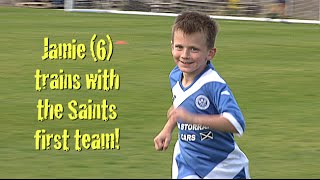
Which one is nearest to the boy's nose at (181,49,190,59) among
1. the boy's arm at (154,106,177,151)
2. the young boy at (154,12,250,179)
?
the young boy at (154,12,250,179)

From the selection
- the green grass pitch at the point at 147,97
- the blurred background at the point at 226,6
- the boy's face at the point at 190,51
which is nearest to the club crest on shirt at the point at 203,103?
the boy's face at the point at 190,51

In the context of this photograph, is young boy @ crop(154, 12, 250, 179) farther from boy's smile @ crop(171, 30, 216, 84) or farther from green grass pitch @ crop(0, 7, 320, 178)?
green grass pitch @ crop(0, 7, 320, 178)

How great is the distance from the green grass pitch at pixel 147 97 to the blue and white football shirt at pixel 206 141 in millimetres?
2161

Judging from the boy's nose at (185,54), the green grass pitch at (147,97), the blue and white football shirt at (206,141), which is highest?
the boy's nose at (185,54)

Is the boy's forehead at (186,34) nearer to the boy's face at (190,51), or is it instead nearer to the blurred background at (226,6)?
the boy's face at (190,51)

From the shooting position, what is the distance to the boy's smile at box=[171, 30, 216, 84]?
4898 millimetres

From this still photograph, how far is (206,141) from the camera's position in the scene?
16.3ft

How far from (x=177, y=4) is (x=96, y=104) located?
18090 mm

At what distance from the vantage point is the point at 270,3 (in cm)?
2856

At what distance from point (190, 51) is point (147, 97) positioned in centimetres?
693

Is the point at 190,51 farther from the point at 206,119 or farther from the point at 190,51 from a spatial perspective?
the point at 206,119

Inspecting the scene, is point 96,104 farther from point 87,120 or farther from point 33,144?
point 33,144

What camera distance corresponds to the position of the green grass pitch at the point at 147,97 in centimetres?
777

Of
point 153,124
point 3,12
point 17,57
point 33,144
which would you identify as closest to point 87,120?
point 153,124
